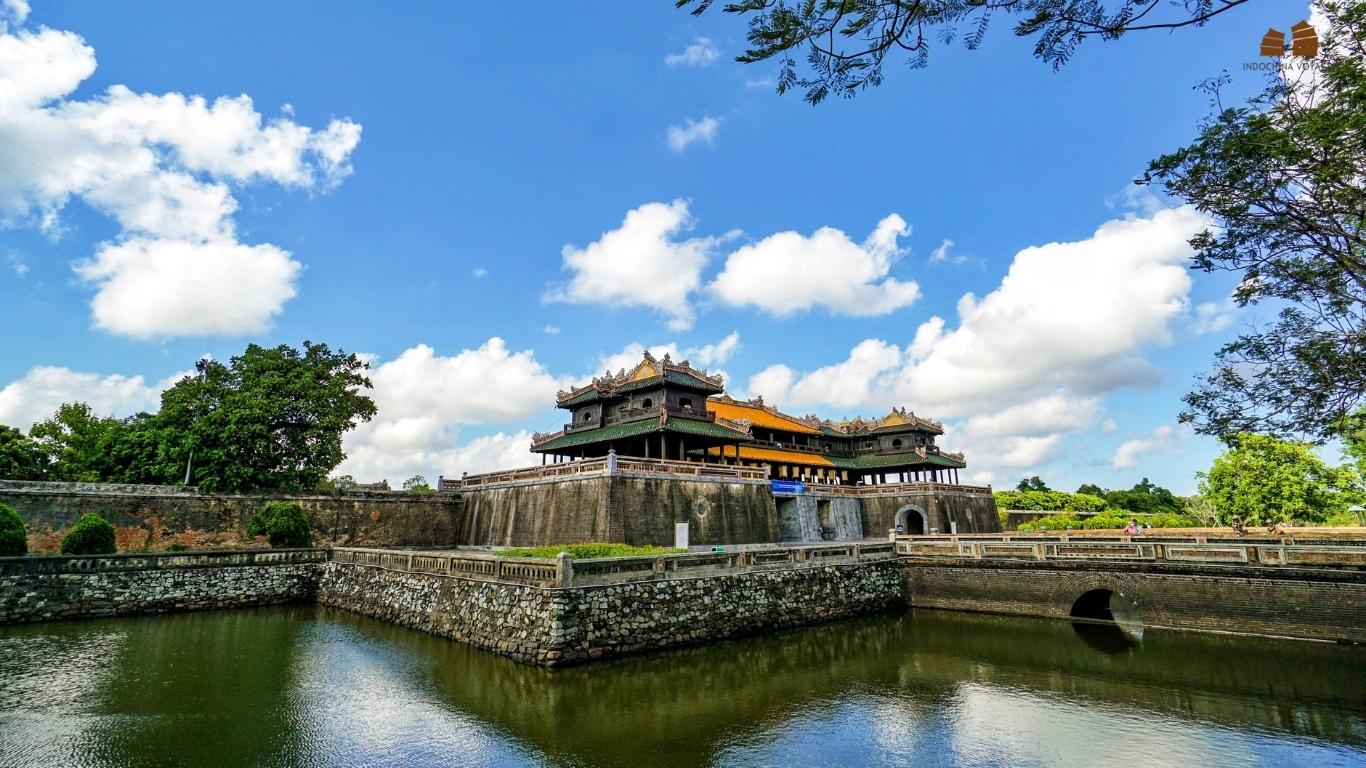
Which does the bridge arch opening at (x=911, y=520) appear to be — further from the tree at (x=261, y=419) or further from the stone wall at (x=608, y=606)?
the tree at (x=261, y=419)

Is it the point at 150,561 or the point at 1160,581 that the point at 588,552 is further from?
the point at 1160,581

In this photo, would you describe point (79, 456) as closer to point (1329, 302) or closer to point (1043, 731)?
point (1043, 731)

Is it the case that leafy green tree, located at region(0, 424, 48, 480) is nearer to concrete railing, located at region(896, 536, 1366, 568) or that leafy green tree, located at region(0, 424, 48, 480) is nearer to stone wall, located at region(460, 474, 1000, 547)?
stone wall, located at region(460, 474, 1000, 547)

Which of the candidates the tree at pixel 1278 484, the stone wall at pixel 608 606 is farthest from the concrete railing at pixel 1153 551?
the tree at pixel 1278 484

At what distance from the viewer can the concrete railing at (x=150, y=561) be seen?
64.0 ft

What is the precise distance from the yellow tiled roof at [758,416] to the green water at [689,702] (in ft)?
84.5

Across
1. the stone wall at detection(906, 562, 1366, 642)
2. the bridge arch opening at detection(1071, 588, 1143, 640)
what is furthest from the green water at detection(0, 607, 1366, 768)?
the bridge arch opening at detection(1071, 588, 1143, 640)

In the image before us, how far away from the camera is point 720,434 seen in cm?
3366

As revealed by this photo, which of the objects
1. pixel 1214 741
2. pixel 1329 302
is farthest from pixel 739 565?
pixel 1329 302

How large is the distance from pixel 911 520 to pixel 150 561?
37.4 meters

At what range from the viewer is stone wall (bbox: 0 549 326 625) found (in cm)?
1933

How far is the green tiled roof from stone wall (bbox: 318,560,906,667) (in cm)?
1170

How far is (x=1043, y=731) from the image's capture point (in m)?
11.0

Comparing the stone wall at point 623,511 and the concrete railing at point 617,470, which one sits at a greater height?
the concrete railing at point 617,470
